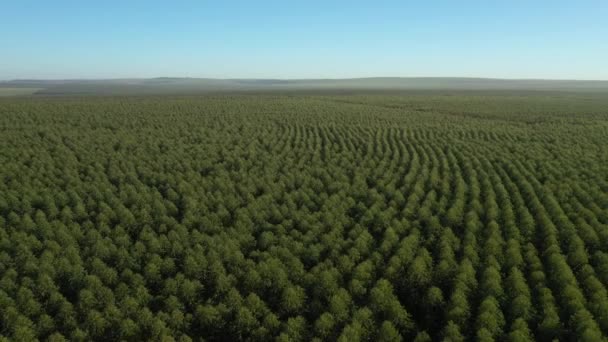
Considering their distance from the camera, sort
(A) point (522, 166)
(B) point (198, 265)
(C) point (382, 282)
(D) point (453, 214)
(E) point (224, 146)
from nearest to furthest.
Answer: (C) point (382, 282), (B) point (198, 265), (D) point (453, 214), (A) point (522, 166), (E) point (224, 146)

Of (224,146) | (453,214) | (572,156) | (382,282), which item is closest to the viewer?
(382,282)

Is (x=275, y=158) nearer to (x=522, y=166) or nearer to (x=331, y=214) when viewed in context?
(x=331, y=214)

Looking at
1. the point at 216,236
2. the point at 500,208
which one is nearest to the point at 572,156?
the point at 500,208

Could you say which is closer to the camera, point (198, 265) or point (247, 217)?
point (198, 265)

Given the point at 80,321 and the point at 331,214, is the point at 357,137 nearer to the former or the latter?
the point at 331,214

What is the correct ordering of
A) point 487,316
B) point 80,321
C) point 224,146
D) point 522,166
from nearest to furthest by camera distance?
point 487,316 → point 80,321 → point 522,166 → point 224,146

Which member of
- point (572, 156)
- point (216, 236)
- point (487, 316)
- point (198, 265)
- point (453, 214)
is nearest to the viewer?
point (487, 316)

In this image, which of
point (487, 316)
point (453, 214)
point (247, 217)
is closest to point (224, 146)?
point (247, 217)
